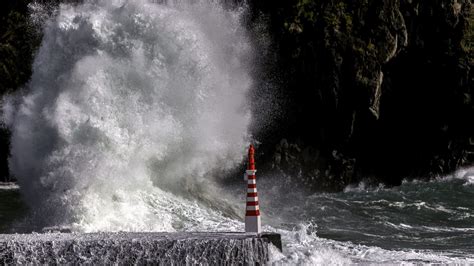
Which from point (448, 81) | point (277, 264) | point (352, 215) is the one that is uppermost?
point (448, 81)

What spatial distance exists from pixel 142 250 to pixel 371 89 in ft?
31.6

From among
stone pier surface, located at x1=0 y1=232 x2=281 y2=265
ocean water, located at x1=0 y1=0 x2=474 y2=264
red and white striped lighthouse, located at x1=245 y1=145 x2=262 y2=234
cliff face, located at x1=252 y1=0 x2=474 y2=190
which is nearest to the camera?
stone pier surface, located at x1=0 y1=232 x2=281 y2=265

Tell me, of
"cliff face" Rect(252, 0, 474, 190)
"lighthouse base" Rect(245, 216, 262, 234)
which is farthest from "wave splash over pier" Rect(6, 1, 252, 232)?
"lighthouse base" Rect(245, 216, 262, 234)

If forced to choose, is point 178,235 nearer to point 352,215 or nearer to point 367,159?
point 352,215

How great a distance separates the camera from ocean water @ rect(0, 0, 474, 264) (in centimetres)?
1084

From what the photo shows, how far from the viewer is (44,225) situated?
10.7m

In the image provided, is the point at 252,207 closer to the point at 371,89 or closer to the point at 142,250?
the point at 142,250

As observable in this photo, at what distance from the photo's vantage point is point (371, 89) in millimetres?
16797

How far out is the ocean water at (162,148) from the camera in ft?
35.6

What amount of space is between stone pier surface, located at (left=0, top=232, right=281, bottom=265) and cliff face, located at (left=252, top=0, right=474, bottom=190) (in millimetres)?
8615

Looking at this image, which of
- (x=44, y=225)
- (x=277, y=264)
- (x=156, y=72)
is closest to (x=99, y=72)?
(x=156, y=72)

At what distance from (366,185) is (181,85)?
18.4 feet

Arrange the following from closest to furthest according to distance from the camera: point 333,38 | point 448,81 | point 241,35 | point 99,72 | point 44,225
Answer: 1. point 44,225
2. point 99,72
3. point 241,35
4. point 333,38
5. point 448,81

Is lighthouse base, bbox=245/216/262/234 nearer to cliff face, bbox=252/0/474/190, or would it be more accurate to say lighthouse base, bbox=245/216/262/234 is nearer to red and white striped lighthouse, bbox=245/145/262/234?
red and white striped lighthouse, bbox=245/145/262/234
